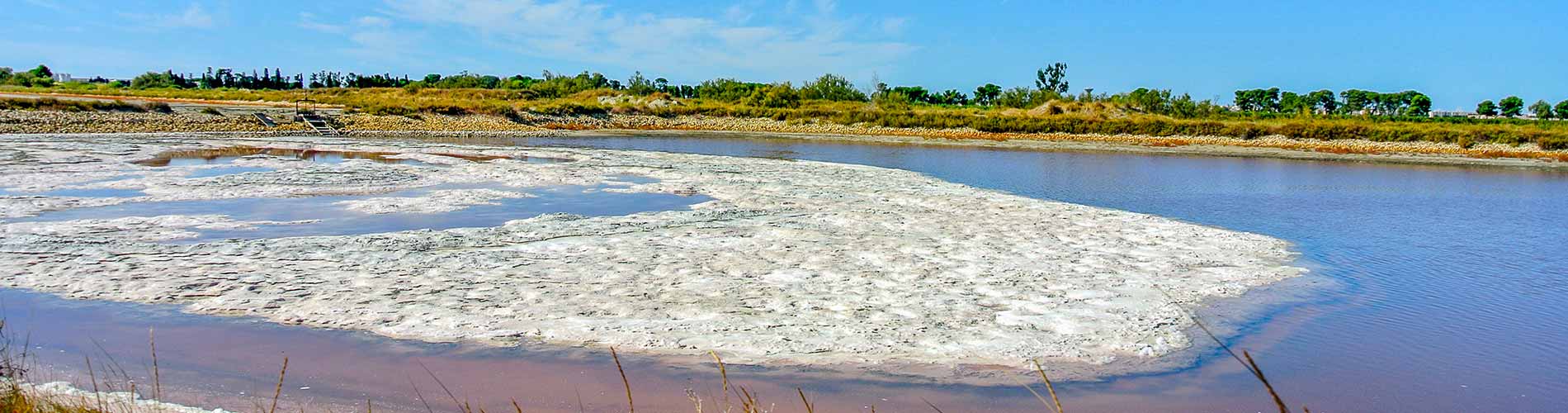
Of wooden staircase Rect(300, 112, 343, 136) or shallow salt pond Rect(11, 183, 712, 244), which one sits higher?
wooden staircase Rect(300, 112, 343, 136)

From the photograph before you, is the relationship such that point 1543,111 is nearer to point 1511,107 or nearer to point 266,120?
point 1511,107

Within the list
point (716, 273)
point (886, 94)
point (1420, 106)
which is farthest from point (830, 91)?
point (716, 273)

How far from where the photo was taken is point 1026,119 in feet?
173

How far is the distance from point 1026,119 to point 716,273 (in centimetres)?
4646

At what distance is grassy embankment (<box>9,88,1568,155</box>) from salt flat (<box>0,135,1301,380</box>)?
114 ft

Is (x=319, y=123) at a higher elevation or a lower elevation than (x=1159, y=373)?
higher

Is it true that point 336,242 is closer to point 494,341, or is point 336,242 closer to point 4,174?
point 494,341

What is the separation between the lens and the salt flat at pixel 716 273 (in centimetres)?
671

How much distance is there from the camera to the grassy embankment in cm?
4344

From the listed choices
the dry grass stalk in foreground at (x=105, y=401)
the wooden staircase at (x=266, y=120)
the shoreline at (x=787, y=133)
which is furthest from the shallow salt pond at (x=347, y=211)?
the wooden staircase at (x=266, y=120)

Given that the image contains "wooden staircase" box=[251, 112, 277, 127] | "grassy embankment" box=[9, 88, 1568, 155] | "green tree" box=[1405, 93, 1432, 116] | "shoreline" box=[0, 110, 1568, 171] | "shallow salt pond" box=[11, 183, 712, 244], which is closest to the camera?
"shallow salt pond" box=[11, 183, 712, 244]

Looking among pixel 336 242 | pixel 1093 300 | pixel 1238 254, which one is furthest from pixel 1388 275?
pixel 336 242

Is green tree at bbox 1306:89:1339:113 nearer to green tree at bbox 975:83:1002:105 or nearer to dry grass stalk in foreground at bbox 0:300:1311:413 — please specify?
green tree at bbox 975:83:1002:105

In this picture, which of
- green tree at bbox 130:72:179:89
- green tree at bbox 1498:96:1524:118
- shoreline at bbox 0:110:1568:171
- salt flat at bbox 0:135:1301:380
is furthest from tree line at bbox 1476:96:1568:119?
green tree at bbox 130:72:179:89
